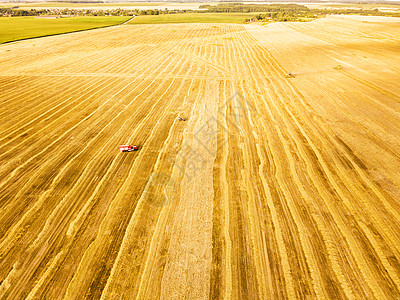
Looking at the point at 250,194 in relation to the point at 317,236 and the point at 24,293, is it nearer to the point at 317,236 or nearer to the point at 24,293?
the point at 317,236

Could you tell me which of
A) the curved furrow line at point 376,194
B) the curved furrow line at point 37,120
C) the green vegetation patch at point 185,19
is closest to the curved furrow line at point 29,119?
the curved furrow line at point 37,120

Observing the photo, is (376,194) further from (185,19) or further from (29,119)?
(185,19)

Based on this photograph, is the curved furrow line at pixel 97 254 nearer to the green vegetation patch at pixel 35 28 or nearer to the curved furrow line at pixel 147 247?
the curved furrow line at pixel 147 247

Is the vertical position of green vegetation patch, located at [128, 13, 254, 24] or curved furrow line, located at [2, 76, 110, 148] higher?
green vegetation patch, located at [128, 13, 254, 24]

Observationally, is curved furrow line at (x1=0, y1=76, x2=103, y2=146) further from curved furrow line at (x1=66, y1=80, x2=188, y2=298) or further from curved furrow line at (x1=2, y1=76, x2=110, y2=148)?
curved furrow line at (x1=66, y1=80, x2=188, y2=298)

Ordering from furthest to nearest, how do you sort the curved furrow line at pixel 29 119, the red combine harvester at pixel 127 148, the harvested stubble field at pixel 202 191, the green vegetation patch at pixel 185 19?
the green vegetation patch at pixel 185 19 < the curved furrow line at pixel 29 119 < the red combine harvester at pixel 127 148 < the harvested stubble field at pixel 202 191

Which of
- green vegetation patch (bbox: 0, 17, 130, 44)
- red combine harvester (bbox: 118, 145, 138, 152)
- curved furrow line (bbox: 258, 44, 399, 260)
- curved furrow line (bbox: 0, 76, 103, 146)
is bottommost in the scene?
curved furrow line (bbox: 258, 44, 399, 260)

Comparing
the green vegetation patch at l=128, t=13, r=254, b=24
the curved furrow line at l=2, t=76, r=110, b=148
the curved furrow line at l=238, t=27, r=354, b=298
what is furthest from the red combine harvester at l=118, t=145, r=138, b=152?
the green vegetation patch at l=128, t=13, r=254, b=24

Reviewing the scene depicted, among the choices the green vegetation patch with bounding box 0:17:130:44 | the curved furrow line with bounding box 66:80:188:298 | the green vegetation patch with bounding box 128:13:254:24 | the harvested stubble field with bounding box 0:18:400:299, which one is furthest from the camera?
the green vegetation patch with bounding box 128:13:254:24
